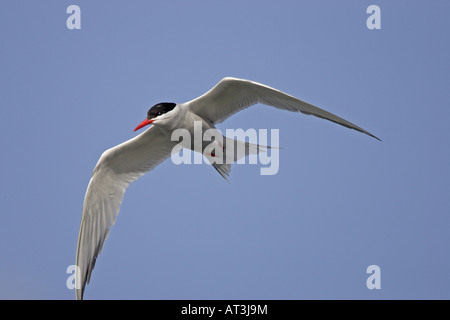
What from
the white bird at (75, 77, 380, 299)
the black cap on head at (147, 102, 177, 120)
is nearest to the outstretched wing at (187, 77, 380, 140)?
the white bird at (75, 77, 380, 299)

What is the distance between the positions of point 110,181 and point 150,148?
34.5 inches

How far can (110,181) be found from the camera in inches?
341

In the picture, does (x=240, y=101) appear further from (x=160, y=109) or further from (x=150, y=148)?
(x=150, y=148)

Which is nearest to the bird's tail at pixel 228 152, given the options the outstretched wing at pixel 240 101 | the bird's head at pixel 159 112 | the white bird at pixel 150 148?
the white bird at pixel 150 148

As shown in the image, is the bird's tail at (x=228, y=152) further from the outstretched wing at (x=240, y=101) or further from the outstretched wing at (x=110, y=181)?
the outstretched wing at (x=110, y=181)

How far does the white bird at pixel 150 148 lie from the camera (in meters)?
7.34

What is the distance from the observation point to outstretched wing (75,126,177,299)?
8250 millimetres

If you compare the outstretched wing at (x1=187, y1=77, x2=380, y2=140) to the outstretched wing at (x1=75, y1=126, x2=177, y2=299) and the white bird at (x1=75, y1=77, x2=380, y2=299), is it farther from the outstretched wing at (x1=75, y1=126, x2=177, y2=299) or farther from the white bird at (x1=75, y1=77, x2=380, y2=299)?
the outstretched wing at (x1=75, y1=126, x2=177, y2=299)

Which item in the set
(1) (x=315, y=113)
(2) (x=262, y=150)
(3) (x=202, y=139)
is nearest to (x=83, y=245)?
(3) (x=202, y=139)

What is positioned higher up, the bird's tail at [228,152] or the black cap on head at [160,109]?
the black cap on head at [160,109]

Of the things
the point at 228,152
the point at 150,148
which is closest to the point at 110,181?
the point at 150,148

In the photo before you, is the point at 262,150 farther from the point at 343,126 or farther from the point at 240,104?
the point at 343,126

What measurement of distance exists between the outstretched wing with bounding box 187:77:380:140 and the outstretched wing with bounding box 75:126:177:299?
100 centimetres
